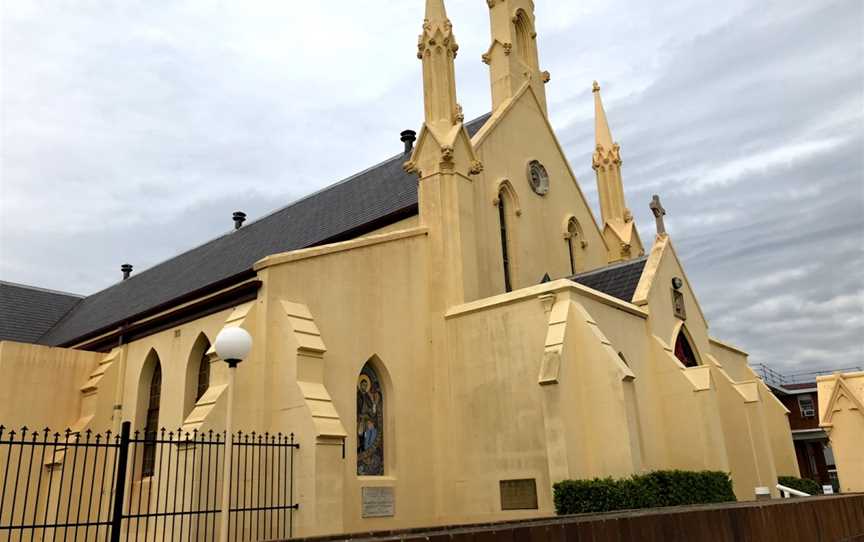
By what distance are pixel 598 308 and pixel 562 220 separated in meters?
8.63

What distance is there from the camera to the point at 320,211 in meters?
26.7

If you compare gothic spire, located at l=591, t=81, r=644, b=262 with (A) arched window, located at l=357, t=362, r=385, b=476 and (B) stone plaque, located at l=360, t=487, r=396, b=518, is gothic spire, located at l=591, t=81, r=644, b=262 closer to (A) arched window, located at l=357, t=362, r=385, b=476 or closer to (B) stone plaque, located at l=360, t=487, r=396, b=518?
(A) arched window, located at l=357, t=362, r=385, b=476

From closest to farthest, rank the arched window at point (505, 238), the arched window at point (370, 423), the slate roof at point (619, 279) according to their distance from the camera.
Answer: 1. the arched window at point (370, 423)
2. the slate roof at point (619, 279)
3. the arched window at point (505, 238)

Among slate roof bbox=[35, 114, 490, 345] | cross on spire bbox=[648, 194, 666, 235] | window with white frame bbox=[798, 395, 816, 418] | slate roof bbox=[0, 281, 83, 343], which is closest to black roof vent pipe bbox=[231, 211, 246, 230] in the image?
slate roof bbox=[35, 114, 490, 345]

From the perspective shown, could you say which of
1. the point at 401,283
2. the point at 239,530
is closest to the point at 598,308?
the point at 401,283

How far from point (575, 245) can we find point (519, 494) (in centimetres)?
1216

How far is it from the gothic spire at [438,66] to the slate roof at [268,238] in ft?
8.86

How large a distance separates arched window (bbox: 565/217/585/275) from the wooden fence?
16671 mm

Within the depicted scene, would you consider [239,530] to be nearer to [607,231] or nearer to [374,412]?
[374,412]

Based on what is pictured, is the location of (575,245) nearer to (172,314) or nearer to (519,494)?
(519,494)

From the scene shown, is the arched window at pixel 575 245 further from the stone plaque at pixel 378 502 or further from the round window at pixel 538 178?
the stone plaque at pixel 378 502

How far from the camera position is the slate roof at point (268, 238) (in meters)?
22.3

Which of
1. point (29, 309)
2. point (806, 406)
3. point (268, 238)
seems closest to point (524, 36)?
point (268, 238)

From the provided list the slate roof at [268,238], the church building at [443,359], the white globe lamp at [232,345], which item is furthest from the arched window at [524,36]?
the white globe lamp at [232,345]
